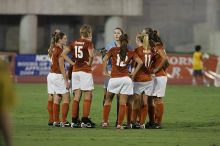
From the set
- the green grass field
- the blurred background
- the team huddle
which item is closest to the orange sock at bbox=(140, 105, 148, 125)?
the team huddle

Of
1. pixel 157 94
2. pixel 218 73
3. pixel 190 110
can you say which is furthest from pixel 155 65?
pixel 218 73

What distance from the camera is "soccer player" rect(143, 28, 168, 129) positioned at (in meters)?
18.5

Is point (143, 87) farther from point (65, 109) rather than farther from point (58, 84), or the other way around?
point (58, 84)

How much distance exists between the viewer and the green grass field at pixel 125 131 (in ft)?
49.8

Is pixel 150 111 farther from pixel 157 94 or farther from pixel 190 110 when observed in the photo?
pixel 190 110

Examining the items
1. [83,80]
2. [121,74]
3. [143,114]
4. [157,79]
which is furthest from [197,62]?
[83,80]

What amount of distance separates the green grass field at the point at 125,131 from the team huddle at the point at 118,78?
1.53ft

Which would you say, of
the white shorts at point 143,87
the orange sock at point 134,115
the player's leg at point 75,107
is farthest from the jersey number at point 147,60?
the player's leg at point 75,107

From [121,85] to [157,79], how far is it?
1.08 meters

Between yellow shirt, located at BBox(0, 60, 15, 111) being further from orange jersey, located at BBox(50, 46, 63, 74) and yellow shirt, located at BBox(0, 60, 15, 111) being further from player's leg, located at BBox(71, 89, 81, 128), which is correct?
orange jersey, located at BBox(50, 46, 63, 74)

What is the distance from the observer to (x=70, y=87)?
61.2 feet

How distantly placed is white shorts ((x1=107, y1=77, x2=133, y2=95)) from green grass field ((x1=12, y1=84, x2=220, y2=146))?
0.80m

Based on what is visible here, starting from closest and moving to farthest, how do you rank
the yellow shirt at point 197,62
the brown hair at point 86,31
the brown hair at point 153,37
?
the brown hair at point 86,31
the brown hair at point 153,37
the yellow shirt at point 197,62

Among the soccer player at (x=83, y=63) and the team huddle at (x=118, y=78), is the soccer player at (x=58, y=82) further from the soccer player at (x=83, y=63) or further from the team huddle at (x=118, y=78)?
the soccer player at (x=83, y=63)
